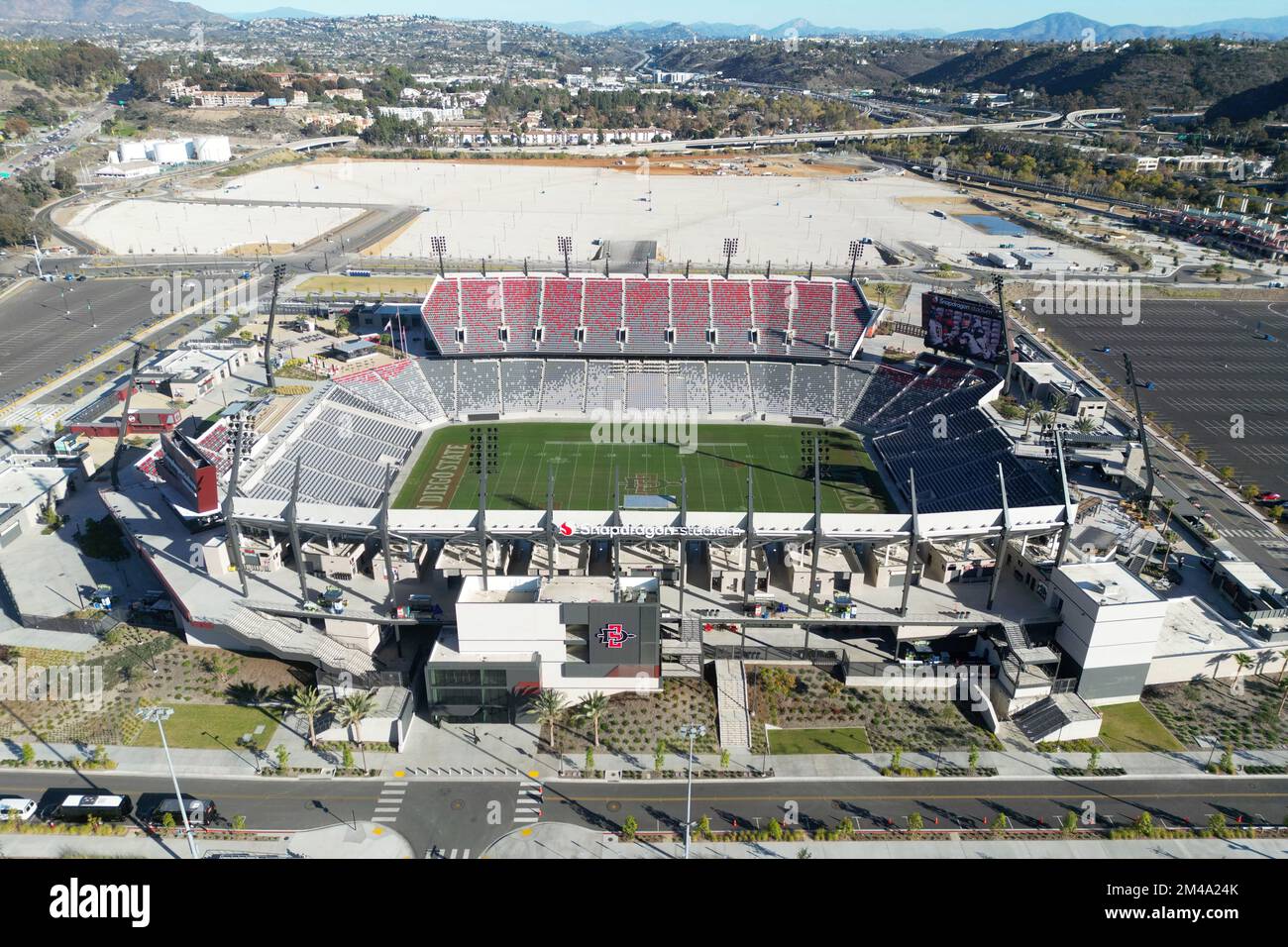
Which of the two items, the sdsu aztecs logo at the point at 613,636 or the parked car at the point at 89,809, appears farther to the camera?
the sdsu aztecs logo at the point at 613,636

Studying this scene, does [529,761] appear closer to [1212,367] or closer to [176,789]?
[176,789]

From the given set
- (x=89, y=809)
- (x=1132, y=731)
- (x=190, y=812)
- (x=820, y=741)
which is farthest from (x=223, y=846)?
(x=1132, y=731)

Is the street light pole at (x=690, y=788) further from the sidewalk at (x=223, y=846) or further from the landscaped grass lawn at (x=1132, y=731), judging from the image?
the landscaped grass lawn at (x=1132, y=731)

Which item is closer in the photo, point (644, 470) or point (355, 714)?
point (355, 714)

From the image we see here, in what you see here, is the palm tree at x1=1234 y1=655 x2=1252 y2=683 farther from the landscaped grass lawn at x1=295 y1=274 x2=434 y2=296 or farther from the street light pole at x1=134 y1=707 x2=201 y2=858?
the landscaped grass lawn at x1=295 y1=274 x2=434 y2=296

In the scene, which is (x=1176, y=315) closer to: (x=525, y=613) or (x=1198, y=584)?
(x=1198, y=584)

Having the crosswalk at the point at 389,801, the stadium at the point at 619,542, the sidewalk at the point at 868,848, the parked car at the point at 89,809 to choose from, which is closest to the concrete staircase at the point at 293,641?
the stadium at the point at 619,542
